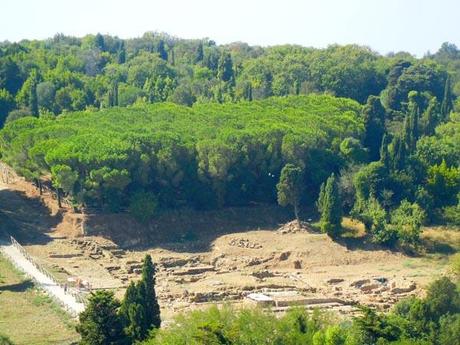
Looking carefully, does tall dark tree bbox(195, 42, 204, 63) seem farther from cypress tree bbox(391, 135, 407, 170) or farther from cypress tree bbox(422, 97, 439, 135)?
cypress tree bbox(391, 135, 407, 170)

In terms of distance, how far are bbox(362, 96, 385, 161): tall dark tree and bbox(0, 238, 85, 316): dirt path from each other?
31.5 m

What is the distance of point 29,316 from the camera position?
4544 cm

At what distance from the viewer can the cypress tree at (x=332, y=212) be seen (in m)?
59.4

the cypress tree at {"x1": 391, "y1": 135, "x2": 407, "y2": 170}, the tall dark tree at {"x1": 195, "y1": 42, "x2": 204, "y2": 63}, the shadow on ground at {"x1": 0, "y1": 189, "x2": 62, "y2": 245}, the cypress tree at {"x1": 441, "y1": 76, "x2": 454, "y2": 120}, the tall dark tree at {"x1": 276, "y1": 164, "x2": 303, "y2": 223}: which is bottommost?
the shadow on ground at {"x1": 0, "y1": 189, "x2": 62, "y2": 245}

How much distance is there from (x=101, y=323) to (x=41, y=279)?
1597cm

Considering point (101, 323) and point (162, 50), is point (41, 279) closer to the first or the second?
point (101, 323)

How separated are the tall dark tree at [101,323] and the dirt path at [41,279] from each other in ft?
27.5

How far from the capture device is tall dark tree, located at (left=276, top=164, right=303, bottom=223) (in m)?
63.2

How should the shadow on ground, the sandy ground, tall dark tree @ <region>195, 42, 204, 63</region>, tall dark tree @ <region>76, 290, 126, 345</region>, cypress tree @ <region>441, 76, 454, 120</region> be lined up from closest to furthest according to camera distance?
tall dark tree @ <region>76, 290, 126, 345</region> < the sandy ground < the shadow on ground < cypress tree @ <region>441, 76, 454, 120</region> < tall dark tree @ <region>195, 42, 204, 63</region>

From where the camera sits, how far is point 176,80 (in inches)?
3991

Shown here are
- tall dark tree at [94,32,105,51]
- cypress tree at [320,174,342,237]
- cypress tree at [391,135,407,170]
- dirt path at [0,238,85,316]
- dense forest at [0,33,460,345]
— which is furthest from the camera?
tall dark tree at [94,32,105,51]

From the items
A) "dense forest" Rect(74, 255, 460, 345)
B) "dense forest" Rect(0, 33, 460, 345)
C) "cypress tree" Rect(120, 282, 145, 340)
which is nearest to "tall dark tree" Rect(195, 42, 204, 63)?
"dense forest" Rect(0, 33, 460, 345)

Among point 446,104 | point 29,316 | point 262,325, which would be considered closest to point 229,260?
point 29,316

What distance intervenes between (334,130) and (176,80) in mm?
32855
